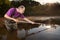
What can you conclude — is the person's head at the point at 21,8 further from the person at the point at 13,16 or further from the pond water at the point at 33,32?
the pond water at the point at 33,32

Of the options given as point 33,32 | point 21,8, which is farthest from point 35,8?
point 33,32

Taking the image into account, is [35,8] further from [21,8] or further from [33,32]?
[33,32]

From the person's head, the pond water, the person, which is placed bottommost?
the pond water

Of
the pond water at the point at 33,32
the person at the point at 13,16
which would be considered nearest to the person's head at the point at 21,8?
Answer: the person at the point at 13,16

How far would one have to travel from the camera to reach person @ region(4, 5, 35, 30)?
214 cm

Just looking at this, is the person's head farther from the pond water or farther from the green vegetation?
the pond water

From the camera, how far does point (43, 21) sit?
211 cm

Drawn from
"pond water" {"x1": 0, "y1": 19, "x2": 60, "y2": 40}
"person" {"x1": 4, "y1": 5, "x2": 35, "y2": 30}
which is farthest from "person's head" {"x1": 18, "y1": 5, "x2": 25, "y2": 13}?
"pond water" {"x1": 0, "y1": 19, "x2": 60, "y2": 40}

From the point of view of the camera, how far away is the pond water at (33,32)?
2.02 m

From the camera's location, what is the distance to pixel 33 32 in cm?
208

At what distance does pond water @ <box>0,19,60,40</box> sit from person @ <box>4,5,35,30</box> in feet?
0.17

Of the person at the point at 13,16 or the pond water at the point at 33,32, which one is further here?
the person at the point at 13,16

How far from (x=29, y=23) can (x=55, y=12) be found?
0.26 meters

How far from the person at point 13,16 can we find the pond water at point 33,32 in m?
0.05
